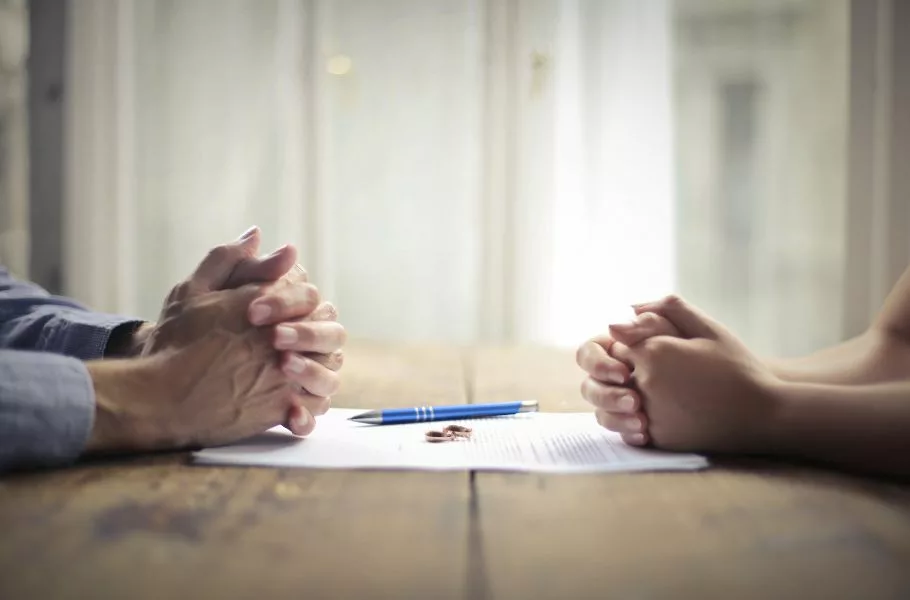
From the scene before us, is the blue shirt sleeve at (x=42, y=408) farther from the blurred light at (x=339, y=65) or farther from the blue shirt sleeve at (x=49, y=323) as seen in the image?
the blurred light at (x=339, y=65)

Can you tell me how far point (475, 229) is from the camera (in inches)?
95.4

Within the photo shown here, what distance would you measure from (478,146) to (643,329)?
1812mm

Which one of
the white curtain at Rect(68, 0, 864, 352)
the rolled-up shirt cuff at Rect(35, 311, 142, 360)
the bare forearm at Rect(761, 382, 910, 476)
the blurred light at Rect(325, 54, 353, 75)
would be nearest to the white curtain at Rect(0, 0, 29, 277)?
the white curtain at Rect(68, 0, 864, 352)

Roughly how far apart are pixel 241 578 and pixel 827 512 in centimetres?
36

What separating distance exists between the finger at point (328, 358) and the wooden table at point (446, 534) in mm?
160

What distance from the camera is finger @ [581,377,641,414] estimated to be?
2.12 ft

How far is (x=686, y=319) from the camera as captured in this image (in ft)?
2.18

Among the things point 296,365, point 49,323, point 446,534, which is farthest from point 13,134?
point 446,534

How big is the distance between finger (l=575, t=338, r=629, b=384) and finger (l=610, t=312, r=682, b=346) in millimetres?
22

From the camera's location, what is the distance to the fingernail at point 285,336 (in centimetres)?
68

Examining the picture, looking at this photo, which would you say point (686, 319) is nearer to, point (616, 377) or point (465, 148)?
point (616, 377)

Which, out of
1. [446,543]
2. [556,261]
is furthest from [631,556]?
[556,261]

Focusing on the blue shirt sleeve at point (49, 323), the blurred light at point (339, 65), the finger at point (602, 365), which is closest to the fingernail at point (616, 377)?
the finger at point (602, 365)

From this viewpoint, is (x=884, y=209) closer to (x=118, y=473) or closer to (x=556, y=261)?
(x=556, y=261)
